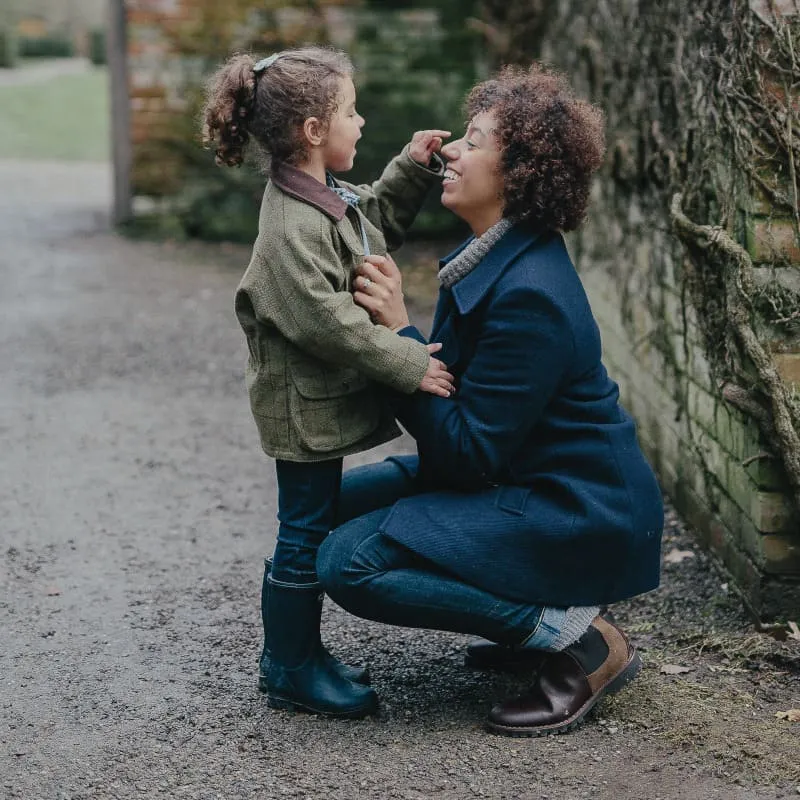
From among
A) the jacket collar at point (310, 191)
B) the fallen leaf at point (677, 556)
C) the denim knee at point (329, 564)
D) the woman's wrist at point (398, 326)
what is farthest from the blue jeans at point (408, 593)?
the fallen leaf at point (677, 556)

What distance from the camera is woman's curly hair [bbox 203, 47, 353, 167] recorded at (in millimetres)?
3117

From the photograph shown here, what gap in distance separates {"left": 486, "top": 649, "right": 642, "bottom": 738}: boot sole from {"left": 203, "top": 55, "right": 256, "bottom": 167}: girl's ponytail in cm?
155

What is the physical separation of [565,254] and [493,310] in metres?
0.27

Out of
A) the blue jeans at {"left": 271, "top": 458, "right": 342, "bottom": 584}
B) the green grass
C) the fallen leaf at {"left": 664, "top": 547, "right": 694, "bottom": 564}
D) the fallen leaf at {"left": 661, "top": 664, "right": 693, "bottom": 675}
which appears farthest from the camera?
the green grass

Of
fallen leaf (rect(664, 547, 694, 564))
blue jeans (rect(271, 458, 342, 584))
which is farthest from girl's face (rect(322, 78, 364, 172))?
fallen leaf (rect(664, 547, 694, 564))

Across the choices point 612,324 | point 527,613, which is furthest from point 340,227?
point 612,324

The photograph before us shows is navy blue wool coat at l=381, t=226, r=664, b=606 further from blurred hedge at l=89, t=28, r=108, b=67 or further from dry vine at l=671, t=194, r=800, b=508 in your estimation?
blurred hedge at l=89, t=28, r=108, b=67

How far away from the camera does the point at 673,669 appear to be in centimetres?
Result: 365

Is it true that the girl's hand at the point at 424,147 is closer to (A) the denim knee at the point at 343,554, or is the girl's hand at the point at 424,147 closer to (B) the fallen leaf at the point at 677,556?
(A) the denim knee at the point at 343,554

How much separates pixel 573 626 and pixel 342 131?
133 centimetres

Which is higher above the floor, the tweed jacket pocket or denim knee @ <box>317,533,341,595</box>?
the tweed jacket pocket

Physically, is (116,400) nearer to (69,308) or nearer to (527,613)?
(69,308)

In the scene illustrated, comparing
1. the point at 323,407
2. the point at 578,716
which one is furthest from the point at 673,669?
the point at 323,407

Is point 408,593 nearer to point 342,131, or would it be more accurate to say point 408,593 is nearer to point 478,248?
point 478,248
